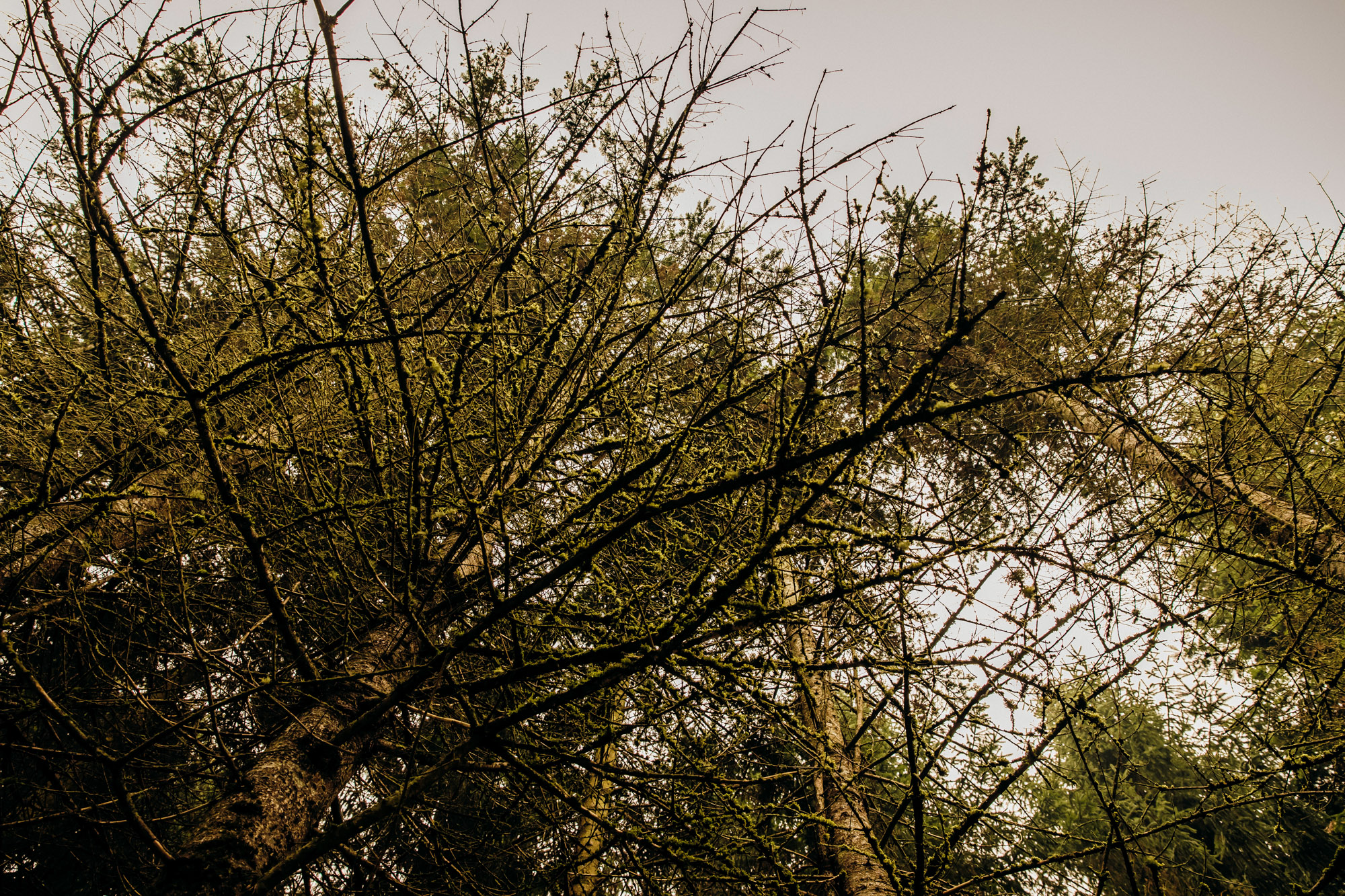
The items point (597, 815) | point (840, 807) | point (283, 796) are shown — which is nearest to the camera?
point (283, 796)

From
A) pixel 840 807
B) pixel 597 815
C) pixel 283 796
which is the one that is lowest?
pixel 283 796

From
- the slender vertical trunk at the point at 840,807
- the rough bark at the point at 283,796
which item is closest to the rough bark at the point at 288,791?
the rough bark at the point at 283,796

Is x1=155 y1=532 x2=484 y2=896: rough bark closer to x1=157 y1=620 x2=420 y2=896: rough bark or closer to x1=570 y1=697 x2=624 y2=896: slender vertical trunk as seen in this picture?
x1=157 y1=620 x2=420 y2=896: rough bark

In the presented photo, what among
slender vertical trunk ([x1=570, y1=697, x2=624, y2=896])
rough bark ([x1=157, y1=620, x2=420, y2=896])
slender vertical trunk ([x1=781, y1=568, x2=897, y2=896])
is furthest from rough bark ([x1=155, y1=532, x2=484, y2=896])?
slender vertical trunk ([x1=781, y1=568, x2=897, y2=896])

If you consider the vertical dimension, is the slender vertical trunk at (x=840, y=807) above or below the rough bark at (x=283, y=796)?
above

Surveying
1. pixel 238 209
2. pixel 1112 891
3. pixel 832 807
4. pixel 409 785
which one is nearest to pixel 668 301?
pixel 409 785

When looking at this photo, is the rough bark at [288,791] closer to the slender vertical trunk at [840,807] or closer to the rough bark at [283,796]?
the rough bark at [283,796]

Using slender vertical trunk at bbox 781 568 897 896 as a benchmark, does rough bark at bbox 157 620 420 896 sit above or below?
below

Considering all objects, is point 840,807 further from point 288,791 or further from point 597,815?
point 288,791

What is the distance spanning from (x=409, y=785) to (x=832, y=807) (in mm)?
Result: 3132

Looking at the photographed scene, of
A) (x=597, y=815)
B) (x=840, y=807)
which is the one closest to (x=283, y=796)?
(x=597, y=815)

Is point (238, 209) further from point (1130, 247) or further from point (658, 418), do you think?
point (1130, 247)

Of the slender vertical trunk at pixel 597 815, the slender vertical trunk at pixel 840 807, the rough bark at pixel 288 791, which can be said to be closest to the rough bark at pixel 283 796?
the rough bark at pixel 288 791

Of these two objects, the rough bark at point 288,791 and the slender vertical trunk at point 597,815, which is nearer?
the rough bark at point 288,791
